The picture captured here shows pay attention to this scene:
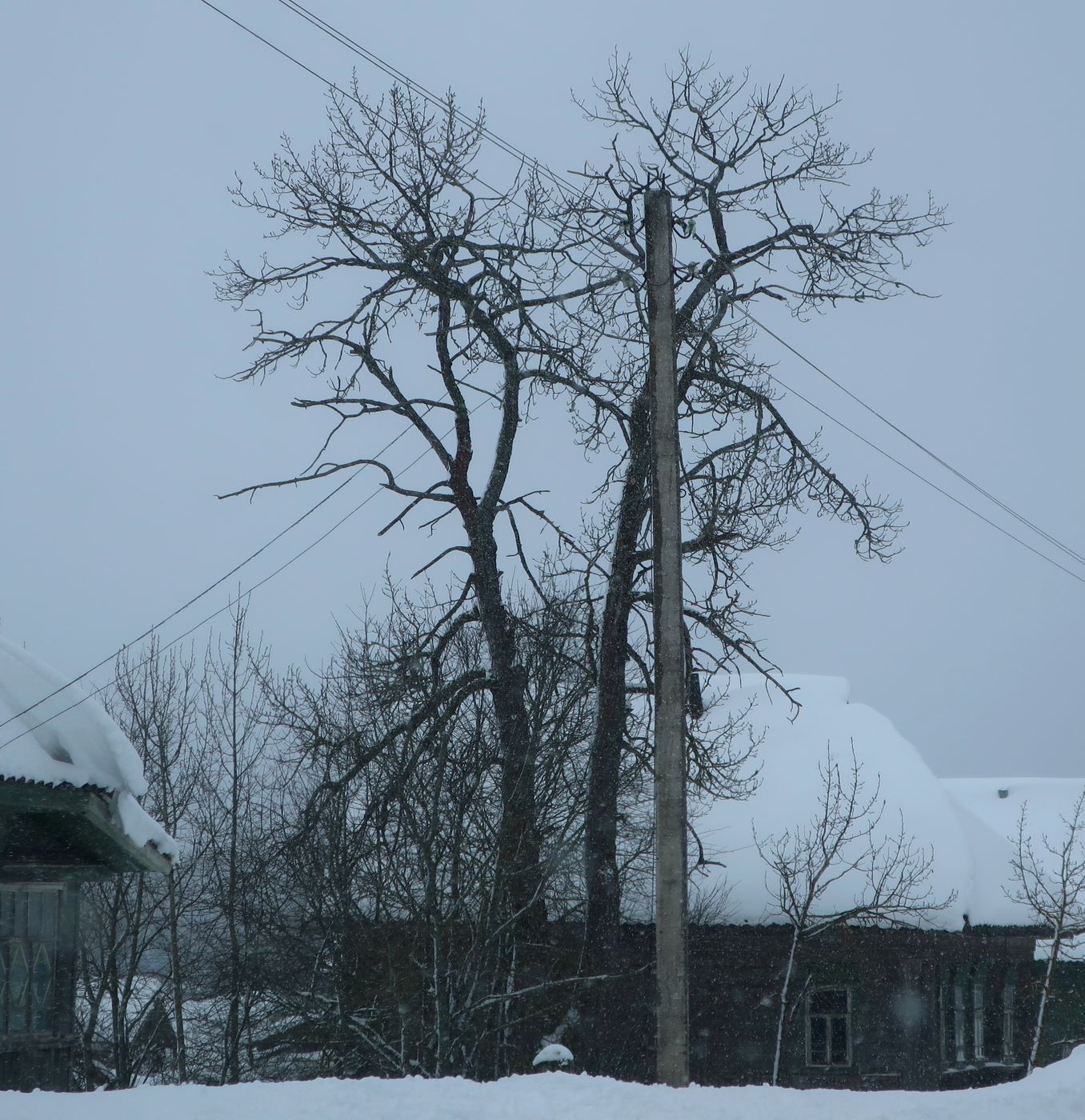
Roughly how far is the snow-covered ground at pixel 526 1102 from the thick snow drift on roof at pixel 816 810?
950 centimetres

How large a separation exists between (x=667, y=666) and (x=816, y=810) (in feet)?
34.6

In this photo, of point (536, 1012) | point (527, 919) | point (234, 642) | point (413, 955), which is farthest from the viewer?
point (234, 642)

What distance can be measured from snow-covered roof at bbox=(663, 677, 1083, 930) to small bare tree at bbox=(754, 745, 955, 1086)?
0.40 feet

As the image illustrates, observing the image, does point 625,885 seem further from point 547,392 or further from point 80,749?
point 80,749

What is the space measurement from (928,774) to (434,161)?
42.0 ft

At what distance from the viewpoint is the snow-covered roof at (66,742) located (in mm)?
9492

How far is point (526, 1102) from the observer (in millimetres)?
6594

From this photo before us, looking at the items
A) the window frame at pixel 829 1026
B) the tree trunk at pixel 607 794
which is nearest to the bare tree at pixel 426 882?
the tree trunk at pixel 607 794

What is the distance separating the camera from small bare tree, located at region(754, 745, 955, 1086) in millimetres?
15531

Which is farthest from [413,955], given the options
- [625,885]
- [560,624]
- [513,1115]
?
[625,885]

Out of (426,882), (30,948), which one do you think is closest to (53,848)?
(30,948)

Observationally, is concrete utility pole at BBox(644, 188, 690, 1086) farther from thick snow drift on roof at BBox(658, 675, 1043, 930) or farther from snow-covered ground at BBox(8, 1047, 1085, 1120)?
thick snow drift on roof at BBox(658, 675, 1043, 930)

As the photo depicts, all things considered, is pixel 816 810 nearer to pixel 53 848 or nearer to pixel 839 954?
pixel 839 954

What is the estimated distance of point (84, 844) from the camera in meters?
10.5
